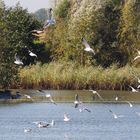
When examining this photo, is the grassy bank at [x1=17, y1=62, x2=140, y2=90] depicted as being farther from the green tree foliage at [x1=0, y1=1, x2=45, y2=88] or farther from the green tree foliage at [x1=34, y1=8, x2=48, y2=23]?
the green tree foliage at [x1=34, y1=8, x2=48, y2=23]

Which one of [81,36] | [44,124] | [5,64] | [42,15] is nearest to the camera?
[44,124]

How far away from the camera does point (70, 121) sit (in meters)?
35.1

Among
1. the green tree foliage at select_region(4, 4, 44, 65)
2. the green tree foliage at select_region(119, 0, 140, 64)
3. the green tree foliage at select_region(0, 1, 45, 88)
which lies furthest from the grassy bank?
the green tree foliage at select_region(119, 0, 140, 64)

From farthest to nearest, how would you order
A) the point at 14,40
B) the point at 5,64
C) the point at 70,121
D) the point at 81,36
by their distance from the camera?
the point at 81,36, the point at 14,40, the point at 5,64, the point at 70,121

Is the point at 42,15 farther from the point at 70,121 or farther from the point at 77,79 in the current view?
the point at 70,121

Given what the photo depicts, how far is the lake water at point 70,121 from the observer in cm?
3008

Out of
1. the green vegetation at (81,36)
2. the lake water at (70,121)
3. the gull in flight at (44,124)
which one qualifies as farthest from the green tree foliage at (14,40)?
the gull in flight at (44,124)

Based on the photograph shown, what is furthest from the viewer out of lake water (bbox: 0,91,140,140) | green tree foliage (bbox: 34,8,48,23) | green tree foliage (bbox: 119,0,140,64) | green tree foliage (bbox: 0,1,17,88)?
green tree foliage (bbox: 34,8,48,23)

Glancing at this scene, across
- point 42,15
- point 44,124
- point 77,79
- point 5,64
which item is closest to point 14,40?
point 77,79

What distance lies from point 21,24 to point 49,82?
13854 millimetres

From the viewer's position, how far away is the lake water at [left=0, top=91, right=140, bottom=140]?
30.1 meters

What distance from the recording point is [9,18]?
6109 cm

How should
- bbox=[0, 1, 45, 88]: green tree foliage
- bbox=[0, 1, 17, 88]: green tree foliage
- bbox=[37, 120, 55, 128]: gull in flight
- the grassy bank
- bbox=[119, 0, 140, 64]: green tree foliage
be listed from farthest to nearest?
bbox=[119, 0, 140, 64]: green tree foliage
the grassy bank
bbox=[0, 1, 45, 88]: green tree foliage
bbox=[0, 1, 17, 88]: green tree foliage
bbox=[37, 120, 55, 128]: gull in flight

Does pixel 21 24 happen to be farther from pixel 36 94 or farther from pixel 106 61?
pixel 36 94
